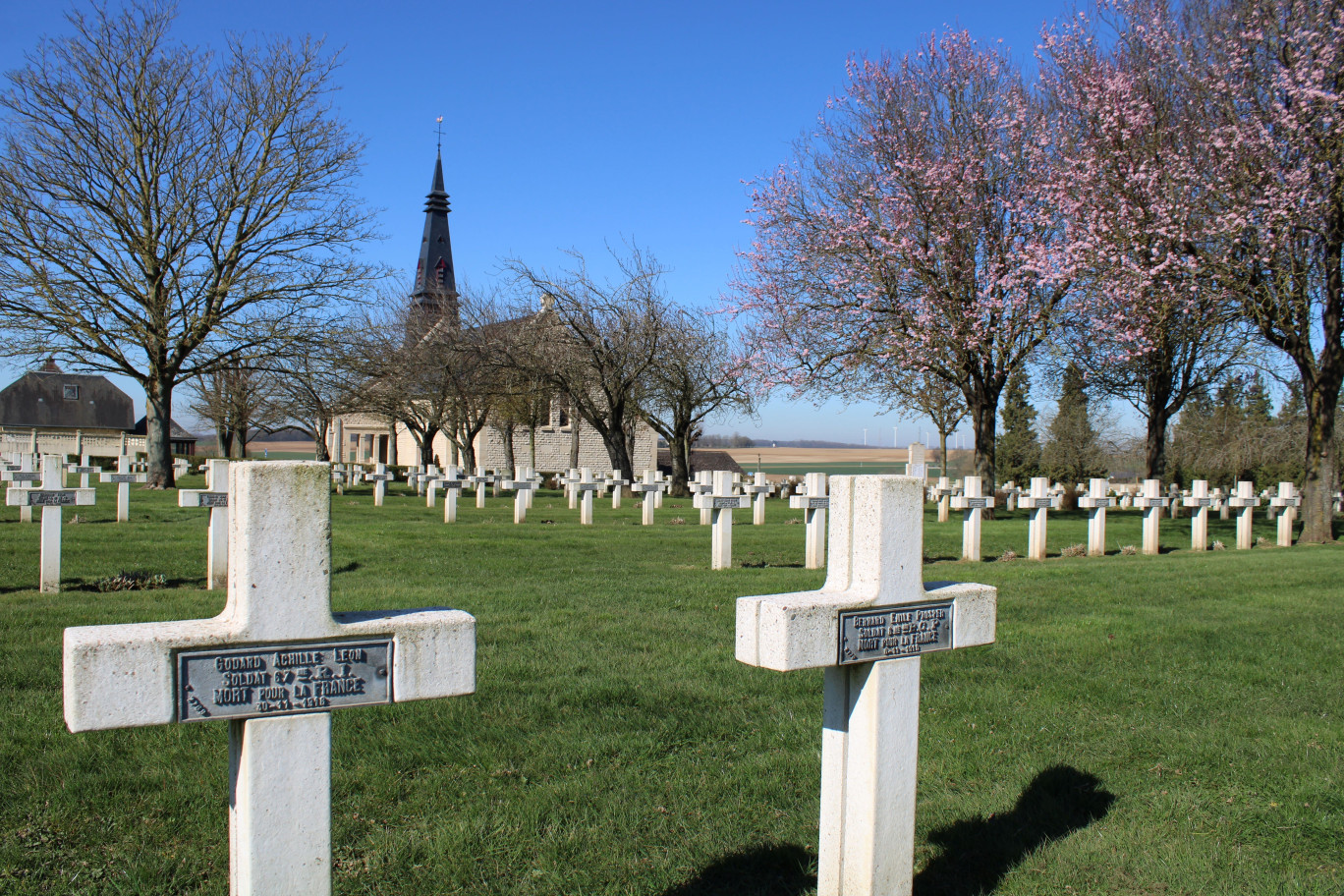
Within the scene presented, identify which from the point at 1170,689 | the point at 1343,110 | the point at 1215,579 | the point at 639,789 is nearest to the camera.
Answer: the point at 639,789

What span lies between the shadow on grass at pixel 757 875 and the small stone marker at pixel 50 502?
7.61m

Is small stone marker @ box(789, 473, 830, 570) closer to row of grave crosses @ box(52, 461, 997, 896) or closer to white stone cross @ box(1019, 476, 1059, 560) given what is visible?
white stone cross @ box(1019, 476, 1059, 560)

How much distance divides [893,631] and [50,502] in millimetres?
8678

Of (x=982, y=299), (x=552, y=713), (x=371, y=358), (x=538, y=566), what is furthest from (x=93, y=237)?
(x=552, y=713)

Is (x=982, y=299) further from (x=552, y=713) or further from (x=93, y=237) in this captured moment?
(x=93, y=237)

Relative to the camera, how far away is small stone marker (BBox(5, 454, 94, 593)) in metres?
8.59

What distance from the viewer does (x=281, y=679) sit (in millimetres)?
2320

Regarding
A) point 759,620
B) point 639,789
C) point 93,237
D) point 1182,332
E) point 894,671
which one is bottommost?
point 639,789

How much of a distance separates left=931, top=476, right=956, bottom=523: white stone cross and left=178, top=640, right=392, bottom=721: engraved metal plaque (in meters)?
17.8

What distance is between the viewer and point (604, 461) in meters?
50.8

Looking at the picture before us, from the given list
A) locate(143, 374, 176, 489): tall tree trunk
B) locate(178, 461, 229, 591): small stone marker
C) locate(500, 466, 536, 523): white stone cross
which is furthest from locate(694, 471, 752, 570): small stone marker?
locate(143, 374, 176, 489): tall tree trunk

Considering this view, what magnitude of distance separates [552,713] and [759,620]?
2.31 meters

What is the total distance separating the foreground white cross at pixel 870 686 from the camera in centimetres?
292

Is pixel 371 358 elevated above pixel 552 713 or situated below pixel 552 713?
above
